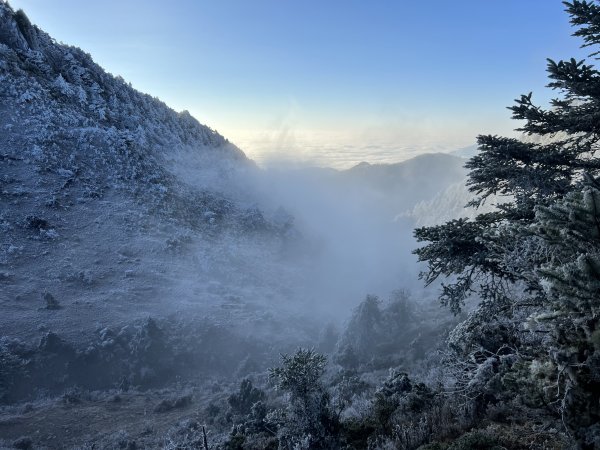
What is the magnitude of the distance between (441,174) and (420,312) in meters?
119

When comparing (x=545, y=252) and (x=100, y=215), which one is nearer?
(x=545, y=252)

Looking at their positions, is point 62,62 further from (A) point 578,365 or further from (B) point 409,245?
(B) point 409,245

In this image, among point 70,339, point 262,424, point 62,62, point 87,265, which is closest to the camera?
point 262,424

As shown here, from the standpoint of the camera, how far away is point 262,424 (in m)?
10.8

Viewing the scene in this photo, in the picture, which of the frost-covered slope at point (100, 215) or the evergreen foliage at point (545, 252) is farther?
the frost-covered slope at point (100, 215)

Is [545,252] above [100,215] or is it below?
above

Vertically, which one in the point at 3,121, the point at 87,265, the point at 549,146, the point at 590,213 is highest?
the point at 3,121

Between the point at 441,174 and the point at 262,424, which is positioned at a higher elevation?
the point at 441,174

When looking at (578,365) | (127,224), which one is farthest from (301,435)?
(127,224)

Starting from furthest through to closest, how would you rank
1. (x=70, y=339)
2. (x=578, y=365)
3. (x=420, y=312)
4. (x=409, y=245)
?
(x=409, y=245) → (x=420, y=312) → (x=70, y=339) → (x=578, y=365)

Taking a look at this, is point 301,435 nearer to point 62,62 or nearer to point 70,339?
point 70,339

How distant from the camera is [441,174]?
148 m

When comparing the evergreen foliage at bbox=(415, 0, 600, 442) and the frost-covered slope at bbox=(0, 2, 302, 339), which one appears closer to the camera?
the evergreen foliage at bbox=(415, 0, 600, 442)

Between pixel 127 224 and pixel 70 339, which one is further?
pixel 127 224
